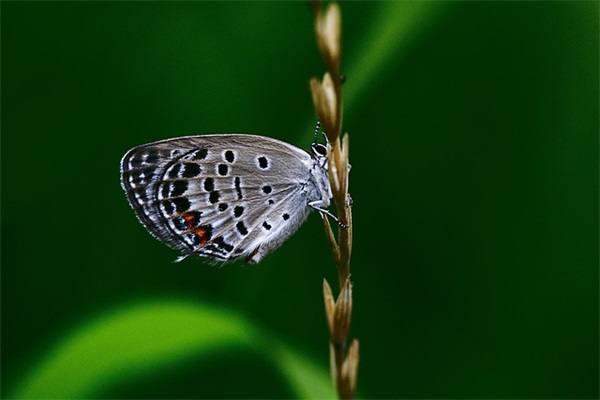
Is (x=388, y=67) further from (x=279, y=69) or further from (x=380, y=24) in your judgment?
Result: (x=279, y=69)

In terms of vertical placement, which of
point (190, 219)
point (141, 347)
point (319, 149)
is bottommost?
point (141, 347)

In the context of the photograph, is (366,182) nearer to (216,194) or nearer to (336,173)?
(216,194)

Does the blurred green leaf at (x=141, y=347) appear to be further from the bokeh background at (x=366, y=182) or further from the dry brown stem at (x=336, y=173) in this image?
the dry brown stem at (x=336, y=173)

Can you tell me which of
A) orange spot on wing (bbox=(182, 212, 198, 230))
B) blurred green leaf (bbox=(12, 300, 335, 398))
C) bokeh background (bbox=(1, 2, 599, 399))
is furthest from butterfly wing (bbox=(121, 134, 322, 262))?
bokeh background (bbox=(1, 2, 599, 399))

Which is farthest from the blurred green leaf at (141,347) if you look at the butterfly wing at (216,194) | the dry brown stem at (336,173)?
the dry brown stem at (336,173)

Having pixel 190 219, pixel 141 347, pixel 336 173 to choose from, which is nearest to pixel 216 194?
pixel 190 219

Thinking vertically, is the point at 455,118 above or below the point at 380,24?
below

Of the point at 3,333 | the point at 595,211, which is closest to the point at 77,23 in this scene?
the point at 3,333
